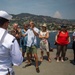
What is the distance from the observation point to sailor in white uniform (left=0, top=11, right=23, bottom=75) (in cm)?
281

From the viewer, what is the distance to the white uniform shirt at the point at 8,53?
2805mm

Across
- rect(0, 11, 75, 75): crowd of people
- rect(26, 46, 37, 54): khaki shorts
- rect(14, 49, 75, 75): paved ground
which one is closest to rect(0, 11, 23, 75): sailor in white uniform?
rect(0, 11, 75, 75): crowd of people

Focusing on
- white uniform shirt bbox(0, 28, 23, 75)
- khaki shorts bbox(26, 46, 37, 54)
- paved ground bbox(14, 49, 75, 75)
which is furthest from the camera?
khaki shorts bbox(26, 46, 37, 54)

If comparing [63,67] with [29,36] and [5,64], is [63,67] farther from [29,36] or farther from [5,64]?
[5,64]

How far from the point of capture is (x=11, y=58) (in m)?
2.98

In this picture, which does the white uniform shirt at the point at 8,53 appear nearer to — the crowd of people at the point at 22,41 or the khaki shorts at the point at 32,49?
the crowd of people at the point at 22,41

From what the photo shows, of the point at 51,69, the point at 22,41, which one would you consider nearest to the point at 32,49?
the point at 22,41

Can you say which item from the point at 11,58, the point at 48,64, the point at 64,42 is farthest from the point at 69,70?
the point at 11,58

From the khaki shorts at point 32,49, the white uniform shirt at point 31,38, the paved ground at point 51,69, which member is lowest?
the paved ground at point 51,69

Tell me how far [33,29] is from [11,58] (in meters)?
4.89

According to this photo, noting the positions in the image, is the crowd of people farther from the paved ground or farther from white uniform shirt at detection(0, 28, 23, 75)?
the paved ground

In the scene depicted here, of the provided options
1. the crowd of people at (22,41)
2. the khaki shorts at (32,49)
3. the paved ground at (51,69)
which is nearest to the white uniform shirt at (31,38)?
the crowd of people at (22,41)

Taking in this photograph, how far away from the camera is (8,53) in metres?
2.92

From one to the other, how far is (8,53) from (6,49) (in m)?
0.09
